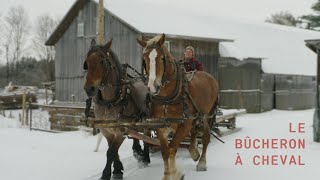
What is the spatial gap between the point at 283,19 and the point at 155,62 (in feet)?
235

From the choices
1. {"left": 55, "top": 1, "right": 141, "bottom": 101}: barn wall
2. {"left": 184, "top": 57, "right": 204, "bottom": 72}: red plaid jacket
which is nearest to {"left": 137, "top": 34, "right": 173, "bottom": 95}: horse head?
{"left": 184, "top": 57, "right": 204, "bottom": 72}: red plaid jacket

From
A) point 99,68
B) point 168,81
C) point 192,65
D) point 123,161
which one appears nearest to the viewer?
point 168,81

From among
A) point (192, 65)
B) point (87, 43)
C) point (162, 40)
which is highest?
point (87, 43)

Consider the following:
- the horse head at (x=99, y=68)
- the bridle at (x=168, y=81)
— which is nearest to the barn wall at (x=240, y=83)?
the horse head at (x=99, y=68)

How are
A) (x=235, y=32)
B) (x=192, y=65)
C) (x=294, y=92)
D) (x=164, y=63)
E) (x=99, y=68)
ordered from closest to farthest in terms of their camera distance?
(x=164, y=63), (x=99, y=68), (x=192, y=65), (x=294, y=92), (x=235, y=32)

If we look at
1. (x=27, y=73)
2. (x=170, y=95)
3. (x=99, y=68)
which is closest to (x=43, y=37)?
(x=27, y=73)

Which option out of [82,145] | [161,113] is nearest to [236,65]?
[82,145]

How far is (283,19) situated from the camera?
241 ft

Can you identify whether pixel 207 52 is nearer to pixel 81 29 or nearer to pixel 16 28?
pixel 81 29

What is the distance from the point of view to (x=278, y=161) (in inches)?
368

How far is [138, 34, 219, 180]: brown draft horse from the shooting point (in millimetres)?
6230

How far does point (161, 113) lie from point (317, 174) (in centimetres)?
344

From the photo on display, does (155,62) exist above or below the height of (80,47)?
below

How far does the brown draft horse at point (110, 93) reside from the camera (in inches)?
269
